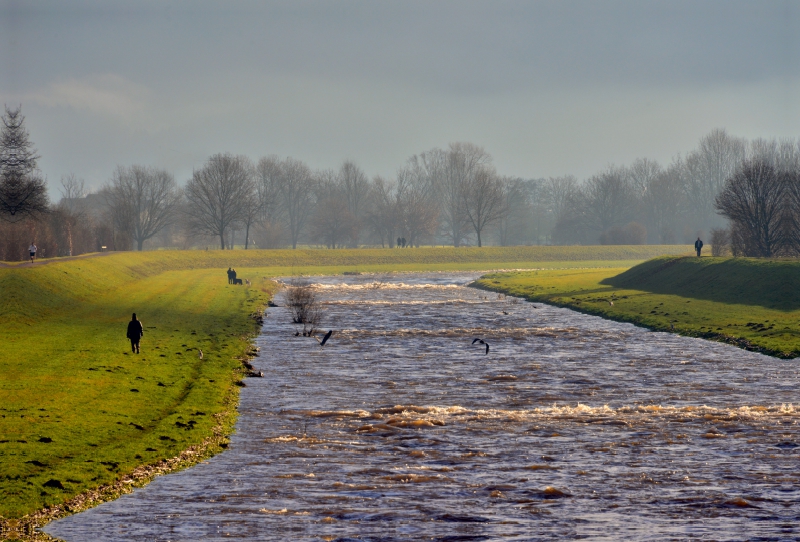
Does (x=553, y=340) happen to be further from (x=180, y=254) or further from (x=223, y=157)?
Answer: (x=223, y=157)

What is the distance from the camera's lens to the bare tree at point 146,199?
166m

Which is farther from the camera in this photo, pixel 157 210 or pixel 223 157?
pixel 157 210

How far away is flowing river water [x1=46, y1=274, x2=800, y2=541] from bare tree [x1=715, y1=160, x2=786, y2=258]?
41668 millimetres

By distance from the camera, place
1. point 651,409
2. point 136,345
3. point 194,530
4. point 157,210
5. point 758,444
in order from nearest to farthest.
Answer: point 194,530, point 758,444, point 651,409, point 136,345, point 157,210

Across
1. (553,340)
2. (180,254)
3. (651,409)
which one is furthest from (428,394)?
(180,254)

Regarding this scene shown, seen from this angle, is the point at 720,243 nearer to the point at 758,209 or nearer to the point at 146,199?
the point at 758,209

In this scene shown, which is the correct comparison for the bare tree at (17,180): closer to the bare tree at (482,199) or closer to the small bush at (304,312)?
the small bush at (304,312)

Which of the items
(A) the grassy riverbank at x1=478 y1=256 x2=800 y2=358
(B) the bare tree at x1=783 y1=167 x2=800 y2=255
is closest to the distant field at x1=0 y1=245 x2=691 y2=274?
(A) the grassy riverbank at x1=478 y1=256 x2=800 y2=358

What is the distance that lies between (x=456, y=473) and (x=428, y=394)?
987cm

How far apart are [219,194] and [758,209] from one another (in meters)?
96.8

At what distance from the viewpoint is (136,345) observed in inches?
1430

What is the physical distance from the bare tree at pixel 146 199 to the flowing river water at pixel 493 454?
435 ft

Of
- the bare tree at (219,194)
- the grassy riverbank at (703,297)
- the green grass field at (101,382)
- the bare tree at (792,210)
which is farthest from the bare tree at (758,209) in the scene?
the bare tree at (219,194)

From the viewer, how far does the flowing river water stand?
1667cm
